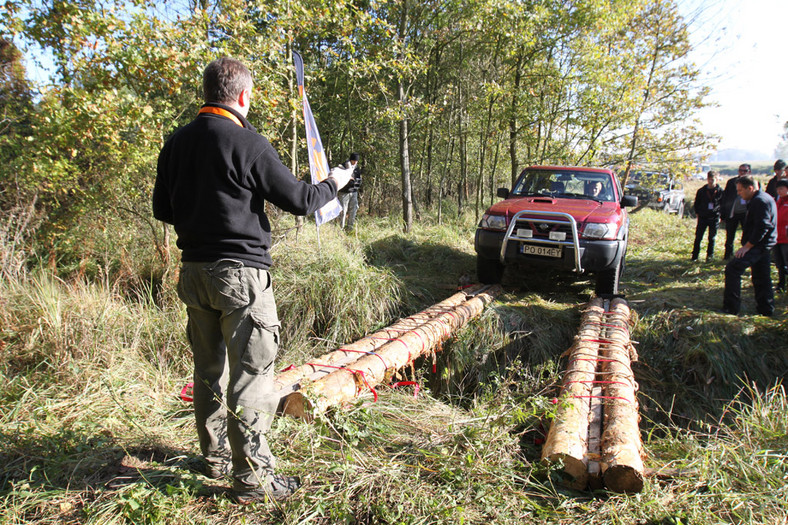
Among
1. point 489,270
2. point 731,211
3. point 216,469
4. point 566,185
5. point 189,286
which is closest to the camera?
point 189,286

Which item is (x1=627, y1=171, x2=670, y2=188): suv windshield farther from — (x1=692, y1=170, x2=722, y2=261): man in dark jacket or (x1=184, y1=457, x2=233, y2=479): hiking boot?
(x1=184, y1=457, x2=233, y2=479): hiking boot

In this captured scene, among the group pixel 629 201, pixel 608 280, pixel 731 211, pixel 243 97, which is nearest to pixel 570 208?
pixel 629 201

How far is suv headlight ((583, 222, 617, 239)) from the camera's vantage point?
550cm

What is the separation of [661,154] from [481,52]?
18.0ft

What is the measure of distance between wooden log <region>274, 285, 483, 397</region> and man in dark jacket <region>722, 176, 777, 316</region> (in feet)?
11.5

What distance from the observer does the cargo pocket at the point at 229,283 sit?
6.43 feet

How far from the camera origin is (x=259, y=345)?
6.67 feet

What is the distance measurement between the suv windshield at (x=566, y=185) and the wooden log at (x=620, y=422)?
267 cm

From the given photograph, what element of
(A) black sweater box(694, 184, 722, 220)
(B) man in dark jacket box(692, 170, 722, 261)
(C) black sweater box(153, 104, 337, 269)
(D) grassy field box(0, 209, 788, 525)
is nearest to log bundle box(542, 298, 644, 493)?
(D) grassy field box(0, 209, 788, 525)

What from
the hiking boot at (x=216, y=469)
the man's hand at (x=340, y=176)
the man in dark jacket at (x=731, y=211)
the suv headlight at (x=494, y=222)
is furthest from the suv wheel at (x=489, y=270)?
the hiking boot at (x=216, y=469)

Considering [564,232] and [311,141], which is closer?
[311,141]

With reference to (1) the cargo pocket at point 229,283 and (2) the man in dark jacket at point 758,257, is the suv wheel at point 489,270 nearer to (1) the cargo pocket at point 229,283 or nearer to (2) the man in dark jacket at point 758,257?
(2) the man in dark jacket at point 758,257

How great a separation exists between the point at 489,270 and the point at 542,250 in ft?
3.45

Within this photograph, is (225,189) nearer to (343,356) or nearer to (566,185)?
(343,356)
